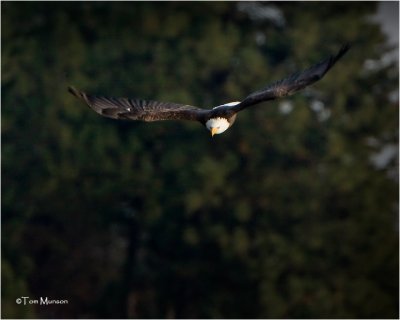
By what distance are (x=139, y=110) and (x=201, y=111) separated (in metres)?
0.73

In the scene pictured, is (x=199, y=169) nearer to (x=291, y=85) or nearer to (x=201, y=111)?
(x=201, y=111)

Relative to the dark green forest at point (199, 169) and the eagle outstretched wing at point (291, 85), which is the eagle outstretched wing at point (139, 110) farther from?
the dark green forest at point (199, 169)

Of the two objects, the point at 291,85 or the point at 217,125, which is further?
the point at 217,125

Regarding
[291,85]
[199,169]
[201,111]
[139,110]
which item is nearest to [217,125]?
[201,111]

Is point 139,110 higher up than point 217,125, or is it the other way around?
point 139,110

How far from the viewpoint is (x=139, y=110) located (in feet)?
49.3

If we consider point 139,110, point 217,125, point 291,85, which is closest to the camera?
point 291,85

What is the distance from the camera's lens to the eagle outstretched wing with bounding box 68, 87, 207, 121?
14461 mm

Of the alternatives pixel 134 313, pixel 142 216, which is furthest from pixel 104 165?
pixel 134 313

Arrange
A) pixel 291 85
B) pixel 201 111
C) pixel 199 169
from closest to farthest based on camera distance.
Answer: pixel 291 85 → pixel 201 111 → pixel 199 169

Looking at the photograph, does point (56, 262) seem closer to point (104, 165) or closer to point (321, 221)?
point (104, 165)

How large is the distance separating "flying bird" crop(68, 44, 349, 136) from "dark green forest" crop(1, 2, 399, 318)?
46.2 feet

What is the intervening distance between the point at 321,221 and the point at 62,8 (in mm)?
8438

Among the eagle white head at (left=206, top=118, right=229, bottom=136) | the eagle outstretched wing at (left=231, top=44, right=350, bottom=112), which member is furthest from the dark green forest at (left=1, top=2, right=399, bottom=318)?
the eagle outstretched wing at (left=231, top=44, right=350, bottom=112)
